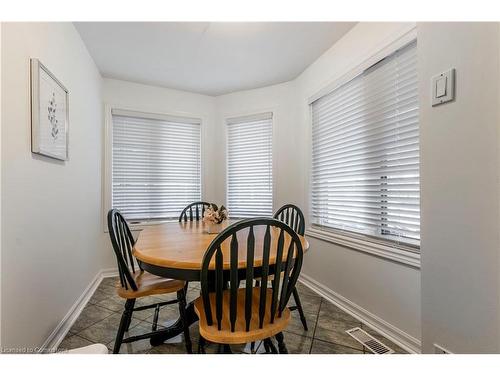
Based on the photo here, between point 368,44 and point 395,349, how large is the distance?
7.34 feet

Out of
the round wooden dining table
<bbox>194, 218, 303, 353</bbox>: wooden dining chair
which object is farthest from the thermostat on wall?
the round wooden dining table

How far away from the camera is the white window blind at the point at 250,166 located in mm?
3418

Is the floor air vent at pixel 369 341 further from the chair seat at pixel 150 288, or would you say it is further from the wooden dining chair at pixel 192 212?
the wooden dining chair at pixel 192 212

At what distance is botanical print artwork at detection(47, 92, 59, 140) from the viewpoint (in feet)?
5.56

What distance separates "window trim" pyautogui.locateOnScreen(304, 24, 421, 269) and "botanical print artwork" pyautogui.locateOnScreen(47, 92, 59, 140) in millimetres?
2305

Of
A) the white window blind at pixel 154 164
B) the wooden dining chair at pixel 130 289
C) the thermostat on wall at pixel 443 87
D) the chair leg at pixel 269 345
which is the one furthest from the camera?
the white window blind at pixel 154 164

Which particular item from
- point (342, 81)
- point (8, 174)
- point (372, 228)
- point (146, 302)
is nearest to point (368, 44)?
point (342, 81)

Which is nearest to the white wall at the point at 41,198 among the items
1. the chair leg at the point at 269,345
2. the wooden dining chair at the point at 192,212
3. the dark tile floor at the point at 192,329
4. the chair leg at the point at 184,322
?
the dark tile floor at the point at 192,329

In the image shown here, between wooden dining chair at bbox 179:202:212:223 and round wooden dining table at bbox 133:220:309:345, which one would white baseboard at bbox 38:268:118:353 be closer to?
round wooden dining table at bbox 133:220:309:345

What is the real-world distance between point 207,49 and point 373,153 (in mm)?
1855

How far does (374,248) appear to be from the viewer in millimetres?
1938

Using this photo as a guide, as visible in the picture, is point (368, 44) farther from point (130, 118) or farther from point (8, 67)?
point (130, 118)

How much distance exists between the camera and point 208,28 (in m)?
2.20

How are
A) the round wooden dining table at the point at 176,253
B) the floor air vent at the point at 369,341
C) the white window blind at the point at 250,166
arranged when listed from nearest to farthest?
1. the round wooden dining table at the point at 176,253
2. the floor air vent at the point at 369,341
3. the white window blind at the point at 250,166
